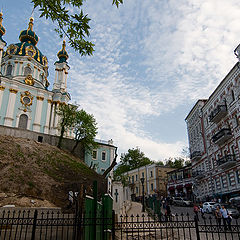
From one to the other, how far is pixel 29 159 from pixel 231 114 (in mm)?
23261

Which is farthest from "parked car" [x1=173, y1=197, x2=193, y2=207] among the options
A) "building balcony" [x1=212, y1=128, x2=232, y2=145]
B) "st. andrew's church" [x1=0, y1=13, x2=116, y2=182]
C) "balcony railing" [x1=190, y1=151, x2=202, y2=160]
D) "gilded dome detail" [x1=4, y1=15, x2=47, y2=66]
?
"gilded dome detail" [x1=4, y1=15, x2=47, y2=66]

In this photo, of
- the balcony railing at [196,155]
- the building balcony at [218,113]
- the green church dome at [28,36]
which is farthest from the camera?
the green church dome at [28,36]

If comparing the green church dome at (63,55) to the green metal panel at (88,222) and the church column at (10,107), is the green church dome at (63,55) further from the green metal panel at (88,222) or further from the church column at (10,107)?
the green metal panel at (88,222)

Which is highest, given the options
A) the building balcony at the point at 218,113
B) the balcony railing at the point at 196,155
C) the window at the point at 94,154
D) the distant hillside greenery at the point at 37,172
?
the building balcony at the point at 218,113

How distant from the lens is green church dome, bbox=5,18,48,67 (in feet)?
155

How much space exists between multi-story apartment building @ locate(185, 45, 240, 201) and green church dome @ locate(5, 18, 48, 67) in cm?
3236

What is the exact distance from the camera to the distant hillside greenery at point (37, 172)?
19891 millimetres

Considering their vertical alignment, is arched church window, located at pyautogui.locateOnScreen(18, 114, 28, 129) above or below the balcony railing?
above

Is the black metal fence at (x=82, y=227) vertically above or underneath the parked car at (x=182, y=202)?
underneath

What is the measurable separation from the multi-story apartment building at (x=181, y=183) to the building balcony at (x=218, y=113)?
14.0m

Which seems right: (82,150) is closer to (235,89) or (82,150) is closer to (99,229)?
(235,89)

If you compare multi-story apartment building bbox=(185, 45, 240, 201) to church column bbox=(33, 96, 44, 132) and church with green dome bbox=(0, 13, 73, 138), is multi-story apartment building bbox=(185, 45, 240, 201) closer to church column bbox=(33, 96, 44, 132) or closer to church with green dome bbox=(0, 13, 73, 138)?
church with green dome bbox=(0, 13, 73, 138)

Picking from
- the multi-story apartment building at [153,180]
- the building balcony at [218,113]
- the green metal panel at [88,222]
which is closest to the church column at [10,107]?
the multi-story apartment building at [153,180]

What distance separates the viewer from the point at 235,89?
88.2ft
